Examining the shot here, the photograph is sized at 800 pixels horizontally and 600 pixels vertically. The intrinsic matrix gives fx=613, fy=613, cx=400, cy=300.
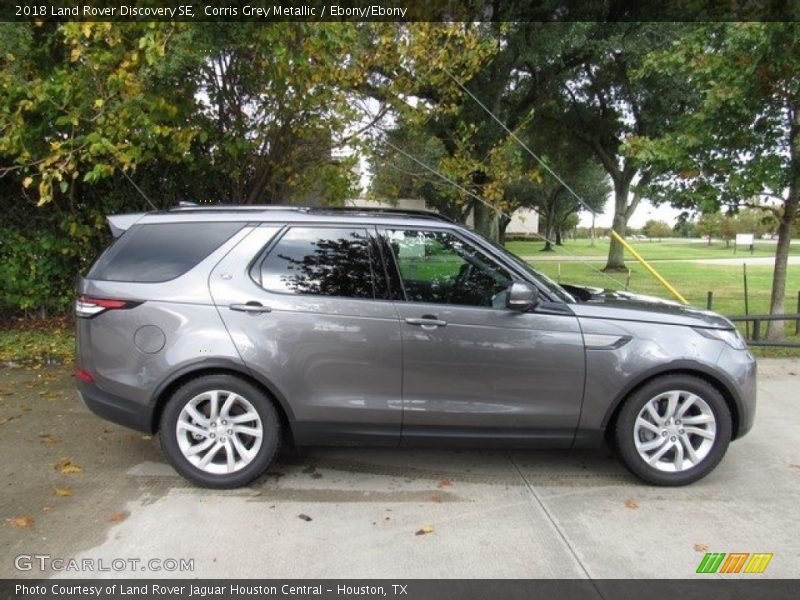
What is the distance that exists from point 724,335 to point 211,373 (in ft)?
10.8

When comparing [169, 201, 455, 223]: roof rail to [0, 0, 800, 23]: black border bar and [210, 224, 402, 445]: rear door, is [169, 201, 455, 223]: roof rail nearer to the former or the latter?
[210, 224, 402, 445]: rear door

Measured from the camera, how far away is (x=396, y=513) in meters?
3.61

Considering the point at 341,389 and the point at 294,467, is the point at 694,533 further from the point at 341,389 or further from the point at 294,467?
the point at 294,467

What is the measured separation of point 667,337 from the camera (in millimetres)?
3857

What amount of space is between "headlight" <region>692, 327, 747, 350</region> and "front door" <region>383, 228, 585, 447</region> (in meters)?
0.84

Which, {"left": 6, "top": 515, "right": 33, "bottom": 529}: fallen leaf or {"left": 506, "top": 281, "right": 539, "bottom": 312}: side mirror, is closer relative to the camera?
{"left": 6, "top": 515, "right": 33, "bottom": 529}: fallen leaf

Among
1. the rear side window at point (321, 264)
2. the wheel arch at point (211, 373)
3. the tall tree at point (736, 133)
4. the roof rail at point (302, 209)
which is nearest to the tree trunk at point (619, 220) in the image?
the tall tree at point (736, 133)

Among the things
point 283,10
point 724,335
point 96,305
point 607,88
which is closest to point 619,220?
point 607,88

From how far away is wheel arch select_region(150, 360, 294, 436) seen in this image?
3.78 m

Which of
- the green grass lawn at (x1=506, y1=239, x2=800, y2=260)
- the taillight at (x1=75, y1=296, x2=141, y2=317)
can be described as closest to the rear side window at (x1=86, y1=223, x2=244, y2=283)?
the taillight at (x1=75, y1=296, x2=141, y2=317)

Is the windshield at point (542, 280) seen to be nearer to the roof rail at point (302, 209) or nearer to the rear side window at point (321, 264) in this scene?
the roof rail at point (302, 209)

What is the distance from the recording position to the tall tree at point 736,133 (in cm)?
723

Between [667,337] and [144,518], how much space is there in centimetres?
332

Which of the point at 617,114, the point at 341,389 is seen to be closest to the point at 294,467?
the point at 341,389
